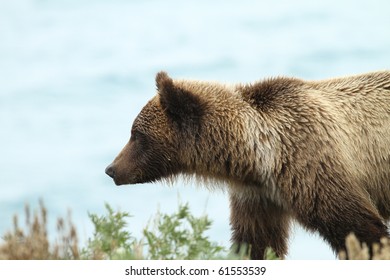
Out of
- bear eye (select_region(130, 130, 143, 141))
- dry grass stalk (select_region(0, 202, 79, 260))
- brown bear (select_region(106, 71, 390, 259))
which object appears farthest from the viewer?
bear eye (select_region(130, 130, 143, 141))

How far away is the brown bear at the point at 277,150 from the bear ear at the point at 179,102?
1cm

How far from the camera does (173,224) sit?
6.59m

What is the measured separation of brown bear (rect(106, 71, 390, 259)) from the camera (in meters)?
8.69

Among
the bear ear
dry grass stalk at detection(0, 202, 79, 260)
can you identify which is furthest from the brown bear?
dry grass stalk at detection(0, 202, 79, 260)

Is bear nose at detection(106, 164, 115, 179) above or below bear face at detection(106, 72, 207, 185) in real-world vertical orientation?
below

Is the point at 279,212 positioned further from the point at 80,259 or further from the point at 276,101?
the point at 80,259

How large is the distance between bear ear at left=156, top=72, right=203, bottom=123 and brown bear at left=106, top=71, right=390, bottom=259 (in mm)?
13

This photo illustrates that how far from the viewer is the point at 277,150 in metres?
8.98

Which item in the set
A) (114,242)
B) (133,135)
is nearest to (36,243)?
(114,242)

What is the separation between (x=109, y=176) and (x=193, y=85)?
1616mm

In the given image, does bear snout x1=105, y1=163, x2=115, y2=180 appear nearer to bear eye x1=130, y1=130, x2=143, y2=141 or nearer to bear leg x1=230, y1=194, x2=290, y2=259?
bear eye x1=130, y1=130, x2=143, y2=141

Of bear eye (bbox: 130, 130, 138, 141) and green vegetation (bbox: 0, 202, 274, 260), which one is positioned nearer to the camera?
green vegetation (bbox: 0, 202, 274, 260)

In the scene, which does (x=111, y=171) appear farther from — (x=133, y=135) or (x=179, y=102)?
(x=179, y=102)
